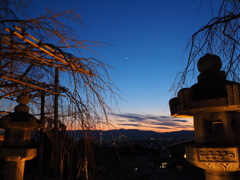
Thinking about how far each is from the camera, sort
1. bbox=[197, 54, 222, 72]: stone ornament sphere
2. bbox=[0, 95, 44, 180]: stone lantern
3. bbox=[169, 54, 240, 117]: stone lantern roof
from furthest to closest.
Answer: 1. bbox=[0, 95, 44, 180]: stone lantern
2. bbox=[197, 54, 222, 72]: stone ornament sphere
3. bbox=[169, 54, 240, 117]: stone lantern roof

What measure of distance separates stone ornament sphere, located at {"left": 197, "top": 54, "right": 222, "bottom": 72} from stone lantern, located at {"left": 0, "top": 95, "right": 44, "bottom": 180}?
3.68 m

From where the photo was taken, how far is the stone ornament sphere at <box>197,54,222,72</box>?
2943 millimetres

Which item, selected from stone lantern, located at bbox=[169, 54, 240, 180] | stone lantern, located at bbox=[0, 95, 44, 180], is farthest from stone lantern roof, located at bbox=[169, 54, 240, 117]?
stone lantern, located at bbox=[0, 95, 44, 180]

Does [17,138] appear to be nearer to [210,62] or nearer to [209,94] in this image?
[209,94]

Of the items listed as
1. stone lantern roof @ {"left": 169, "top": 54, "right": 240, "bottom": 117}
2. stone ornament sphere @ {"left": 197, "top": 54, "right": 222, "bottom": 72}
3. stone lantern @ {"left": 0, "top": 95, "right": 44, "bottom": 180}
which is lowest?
stone lantern @ {"left": 0, "top": 95, "right": 44, "bottom": 180}

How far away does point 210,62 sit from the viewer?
2955 millimetres

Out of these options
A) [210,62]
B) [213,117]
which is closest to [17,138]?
[213,117]

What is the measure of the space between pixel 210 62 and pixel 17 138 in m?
4.34

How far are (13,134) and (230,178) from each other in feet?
14.3

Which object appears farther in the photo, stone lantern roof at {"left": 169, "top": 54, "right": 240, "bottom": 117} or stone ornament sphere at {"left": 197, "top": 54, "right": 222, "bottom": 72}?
stone ornament sphere at {"left": 197, "top": 54, "right": 222, "bottom": 72}

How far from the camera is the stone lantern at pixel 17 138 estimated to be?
436cm

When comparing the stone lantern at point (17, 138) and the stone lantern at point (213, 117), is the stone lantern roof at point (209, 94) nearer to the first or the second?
the stone lantern at point (213, 117)

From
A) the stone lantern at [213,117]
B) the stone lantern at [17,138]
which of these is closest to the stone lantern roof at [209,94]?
the stone lantern at [213,117]

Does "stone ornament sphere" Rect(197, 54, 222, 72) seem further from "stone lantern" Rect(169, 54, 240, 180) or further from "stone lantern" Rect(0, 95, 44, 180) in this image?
Result: "stone lantern" Rect(0, 95, 44, 180)
